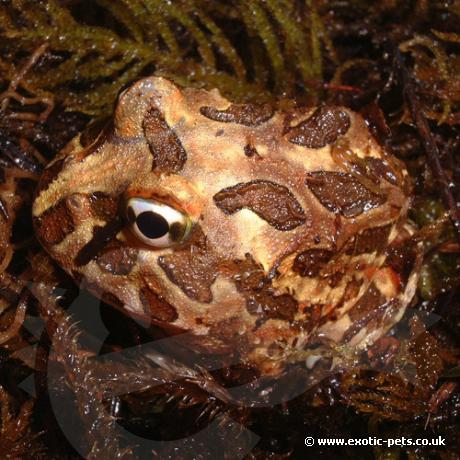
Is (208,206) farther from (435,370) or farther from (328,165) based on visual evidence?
(435,370)

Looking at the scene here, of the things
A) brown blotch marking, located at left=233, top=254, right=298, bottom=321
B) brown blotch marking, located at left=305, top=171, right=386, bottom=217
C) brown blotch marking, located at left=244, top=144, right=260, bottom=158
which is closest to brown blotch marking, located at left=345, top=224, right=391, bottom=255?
brown blotch marking, located at left=305, top=171, right=386, bottom=217

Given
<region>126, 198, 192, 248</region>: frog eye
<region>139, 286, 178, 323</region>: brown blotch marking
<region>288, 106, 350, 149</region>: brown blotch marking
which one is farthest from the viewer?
<region>288, 106, 350, 149</region>: brown blotch marking

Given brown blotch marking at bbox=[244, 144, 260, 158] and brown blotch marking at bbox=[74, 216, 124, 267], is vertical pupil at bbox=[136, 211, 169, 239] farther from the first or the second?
brown blotch marking at bbox=[244, 144, 260, 158]

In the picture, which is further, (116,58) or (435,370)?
(116,58)

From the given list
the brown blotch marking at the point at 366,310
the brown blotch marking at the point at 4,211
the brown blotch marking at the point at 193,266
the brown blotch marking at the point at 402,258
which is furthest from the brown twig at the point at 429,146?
the brown blotch marking at the point at 4,211

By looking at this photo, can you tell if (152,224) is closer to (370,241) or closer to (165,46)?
(370,241)

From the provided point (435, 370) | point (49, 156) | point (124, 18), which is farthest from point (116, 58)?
point (435, 370)
